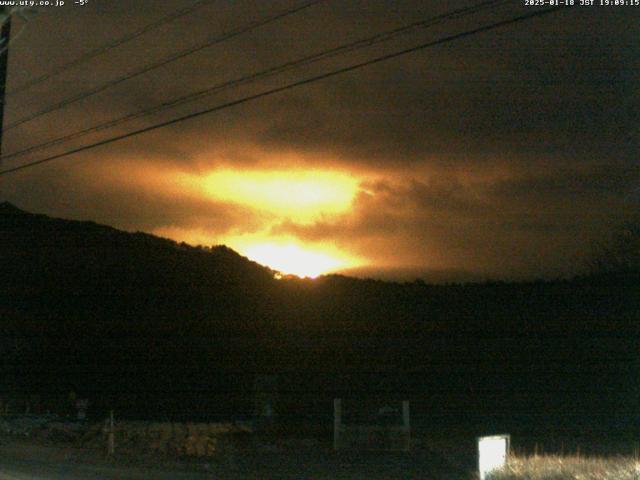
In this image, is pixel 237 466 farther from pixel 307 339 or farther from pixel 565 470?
pixel 307 339

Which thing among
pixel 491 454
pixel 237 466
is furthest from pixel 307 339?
pixel 491 454

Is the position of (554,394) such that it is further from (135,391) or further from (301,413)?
(135,391)

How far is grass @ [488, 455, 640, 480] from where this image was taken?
11164mm

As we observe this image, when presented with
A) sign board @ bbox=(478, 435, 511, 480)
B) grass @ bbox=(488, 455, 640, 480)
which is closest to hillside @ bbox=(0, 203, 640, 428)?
sign board @ bbox=(478, 435, 511, 480)

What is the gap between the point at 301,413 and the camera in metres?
27.7

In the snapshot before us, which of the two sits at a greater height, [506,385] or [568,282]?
[568,282]

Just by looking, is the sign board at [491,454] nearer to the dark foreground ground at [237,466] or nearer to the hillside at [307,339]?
the dark foreground ground at [237,466]

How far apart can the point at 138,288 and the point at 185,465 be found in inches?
872

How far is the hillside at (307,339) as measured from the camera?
26.9 meters

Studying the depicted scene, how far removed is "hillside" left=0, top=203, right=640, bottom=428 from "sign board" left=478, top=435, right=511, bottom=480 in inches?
524

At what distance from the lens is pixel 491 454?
13.3 m

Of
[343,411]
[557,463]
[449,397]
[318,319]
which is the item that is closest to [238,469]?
[557,463]

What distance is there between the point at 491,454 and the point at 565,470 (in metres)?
1.58

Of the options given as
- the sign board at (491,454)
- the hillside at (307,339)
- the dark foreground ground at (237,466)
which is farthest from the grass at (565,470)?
the hillside at (307,339)
